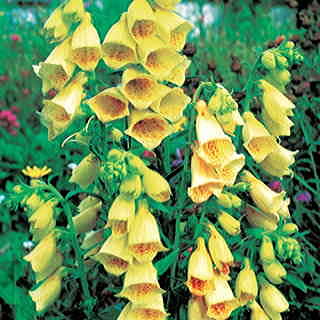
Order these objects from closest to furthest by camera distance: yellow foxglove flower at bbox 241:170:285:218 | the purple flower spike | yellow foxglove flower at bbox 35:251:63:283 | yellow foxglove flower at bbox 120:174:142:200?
yellow foxglove flower at bbox 120:174:142:200, yellow foxglove flower at bbox 241:170:285:218, yellow foxglove flower at bbox 35:251:63:283, the purple flower spike

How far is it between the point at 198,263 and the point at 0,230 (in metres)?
2.34

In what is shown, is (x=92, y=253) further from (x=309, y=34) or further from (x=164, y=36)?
(x=309, y=34)

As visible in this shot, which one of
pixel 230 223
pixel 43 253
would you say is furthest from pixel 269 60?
pixel 43 253

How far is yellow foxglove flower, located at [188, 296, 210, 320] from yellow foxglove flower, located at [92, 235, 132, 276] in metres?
0.22

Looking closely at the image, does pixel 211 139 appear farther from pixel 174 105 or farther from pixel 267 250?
pixel 267 250

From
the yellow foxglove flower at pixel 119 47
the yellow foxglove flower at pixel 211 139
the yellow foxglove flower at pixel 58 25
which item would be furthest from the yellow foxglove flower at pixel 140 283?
the yellow foxglove flower at pixel 58 25

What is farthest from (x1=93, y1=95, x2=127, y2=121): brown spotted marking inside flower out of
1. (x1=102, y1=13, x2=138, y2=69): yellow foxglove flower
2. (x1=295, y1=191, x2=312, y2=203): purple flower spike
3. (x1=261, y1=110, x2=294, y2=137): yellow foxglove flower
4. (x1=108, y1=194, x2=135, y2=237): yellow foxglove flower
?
(x1=295, y1=191, x2=312, y2=203): purple flower spike

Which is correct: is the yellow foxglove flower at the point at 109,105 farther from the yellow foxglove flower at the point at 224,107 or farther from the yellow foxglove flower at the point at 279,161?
the yellow foxglove flower at the point at 279,161

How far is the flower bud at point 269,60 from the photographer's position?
1.98 m

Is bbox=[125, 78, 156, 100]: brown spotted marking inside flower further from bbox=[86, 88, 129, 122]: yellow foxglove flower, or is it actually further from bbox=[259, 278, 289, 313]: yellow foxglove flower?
bbox=[259, 278, 289, 313]: yellow foxglove flower

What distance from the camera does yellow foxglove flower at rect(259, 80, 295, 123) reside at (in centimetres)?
201

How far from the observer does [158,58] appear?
75.3 inches

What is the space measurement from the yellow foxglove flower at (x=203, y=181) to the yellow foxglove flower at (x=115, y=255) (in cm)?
23

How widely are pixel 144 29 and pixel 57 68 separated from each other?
0.28 meters
